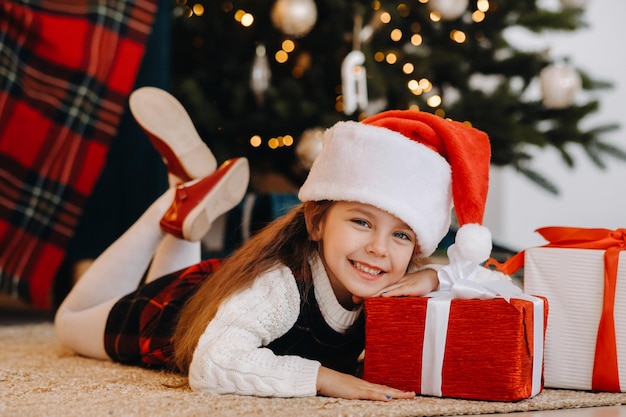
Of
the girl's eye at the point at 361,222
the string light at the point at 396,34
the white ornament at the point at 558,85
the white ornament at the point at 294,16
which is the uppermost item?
the string light at the point at 396,34

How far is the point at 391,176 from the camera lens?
3.64ft

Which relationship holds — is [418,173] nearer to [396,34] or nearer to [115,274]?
[115,274]

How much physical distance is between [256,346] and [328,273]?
16cm

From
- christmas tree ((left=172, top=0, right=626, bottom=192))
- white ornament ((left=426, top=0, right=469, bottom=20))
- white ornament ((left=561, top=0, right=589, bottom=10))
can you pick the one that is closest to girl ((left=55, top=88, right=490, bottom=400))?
christmas tree ((left=172, top=0, right=626, bottom=192))

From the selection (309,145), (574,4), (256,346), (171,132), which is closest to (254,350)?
(256,346)

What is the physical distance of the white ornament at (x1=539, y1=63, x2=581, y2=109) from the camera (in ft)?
7.15

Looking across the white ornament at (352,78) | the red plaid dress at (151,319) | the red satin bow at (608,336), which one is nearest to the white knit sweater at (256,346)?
the red plaid dress at (151,319)

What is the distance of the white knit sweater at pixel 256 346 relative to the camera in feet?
3.50

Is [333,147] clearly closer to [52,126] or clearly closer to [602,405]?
[602,405]

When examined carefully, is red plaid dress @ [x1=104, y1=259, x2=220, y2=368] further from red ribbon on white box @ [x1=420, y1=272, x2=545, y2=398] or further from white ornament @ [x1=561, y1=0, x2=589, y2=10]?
white ornament @ [x1=561, y1=0, x2=589, y2=10]

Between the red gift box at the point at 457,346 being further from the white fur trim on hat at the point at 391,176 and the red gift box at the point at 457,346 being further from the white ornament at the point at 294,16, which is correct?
the white ornament at the point at 294,16

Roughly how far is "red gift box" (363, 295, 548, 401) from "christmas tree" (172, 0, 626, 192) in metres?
0.94

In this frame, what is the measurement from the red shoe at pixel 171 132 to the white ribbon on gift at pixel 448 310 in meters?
0.58

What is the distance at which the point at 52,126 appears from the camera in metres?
1.95
